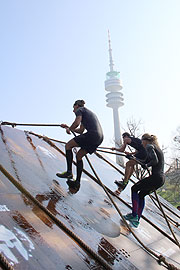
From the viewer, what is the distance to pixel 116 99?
112m

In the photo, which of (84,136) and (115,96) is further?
(115,96)

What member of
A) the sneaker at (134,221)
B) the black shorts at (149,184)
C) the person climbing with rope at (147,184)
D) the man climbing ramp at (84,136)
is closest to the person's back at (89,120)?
the man climbing ramp at (84,136)

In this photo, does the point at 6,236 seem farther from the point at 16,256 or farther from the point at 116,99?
the point at 116,99

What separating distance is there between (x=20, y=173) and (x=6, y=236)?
5.95ft

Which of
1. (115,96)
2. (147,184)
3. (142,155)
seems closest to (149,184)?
(147,184)

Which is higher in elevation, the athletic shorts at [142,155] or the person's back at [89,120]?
the person's back at [89,120]

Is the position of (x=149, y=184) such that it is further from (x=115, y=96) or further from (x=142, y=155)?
(x=115, y=96)

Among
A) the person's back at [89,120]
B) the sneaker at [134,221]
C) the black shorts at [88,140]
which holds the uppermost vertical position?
the person's back at [89,120]

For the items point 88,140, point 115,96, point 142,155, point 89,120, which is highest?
point 115,96

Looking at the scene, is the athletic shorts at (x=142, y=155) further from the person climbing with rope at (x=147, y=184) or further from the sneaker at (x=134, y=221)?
the sneaker at (x=134, y=221)

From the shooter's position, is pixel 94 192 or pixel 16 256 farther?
pixel 94 192

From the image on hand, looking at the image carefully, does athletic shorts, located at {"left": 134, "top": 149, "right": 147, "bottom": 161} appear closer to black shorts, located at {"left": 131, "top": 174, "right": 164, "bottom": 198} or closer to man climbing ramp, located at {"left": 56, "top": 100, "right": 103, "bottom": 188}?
black shorts, located at {"left": 131, "top": 174, "right": 164, "bottom": 198}

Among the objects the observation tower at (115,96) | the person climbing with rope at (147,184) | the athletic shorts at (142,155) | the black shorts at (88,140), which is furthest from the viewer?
the observation tower at (115,96)

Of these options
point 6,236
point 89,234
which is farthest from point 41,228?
point 89,234
